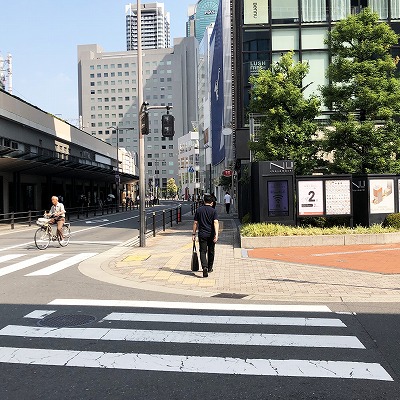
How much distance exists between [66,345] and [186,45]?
7205 inches

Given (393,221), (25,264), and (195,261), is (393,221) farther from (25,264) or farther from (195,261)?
(25,264)

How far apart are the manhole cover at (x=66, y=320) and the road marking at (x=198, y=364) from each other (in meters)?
1.13

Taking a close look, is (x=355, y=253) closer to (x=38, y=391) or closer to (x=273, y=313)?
(x=273, y=313)

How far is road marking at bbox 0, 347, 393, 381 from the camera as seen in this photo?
459cm

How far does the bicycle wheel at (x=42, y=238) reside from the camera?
16.0 meters

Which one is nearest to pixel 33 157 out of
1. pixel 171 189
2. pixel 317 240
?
pixel 317 240

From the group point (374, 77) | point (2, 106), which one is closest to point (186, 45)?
point (2, 106)

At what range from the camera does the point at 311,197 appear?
1655 cm

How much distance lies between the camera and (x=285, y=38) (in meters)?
28.6

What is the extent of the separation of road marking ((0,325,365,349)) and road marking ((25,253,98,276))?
16.0 feet

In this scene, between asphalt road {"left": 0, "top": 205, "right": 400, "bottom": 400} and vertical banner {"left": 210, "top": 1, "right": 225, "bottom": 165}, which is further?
vertical banner {"left": 210, "top": 1, "right": 225, "bottom": 165}

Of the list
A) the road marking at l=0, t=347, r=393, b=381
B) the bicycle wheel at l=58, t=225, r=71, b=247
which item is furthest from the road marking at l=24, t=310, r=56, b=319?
the bicycle wheel at l=58, t=225, r=71, b=247

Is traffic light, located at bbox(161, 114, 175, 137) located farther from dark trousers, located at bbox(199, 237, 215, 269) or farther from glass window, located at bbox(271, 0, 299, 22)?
glass window, located at bbox(271, 0, 299, 22)

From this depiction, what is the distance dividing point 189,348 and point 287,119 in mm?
14756
